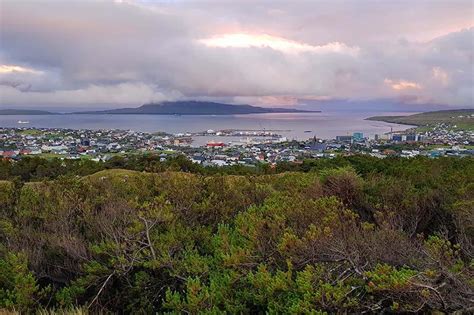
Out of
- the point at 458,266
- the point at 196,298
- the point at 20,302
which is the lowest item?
the point at 20,302

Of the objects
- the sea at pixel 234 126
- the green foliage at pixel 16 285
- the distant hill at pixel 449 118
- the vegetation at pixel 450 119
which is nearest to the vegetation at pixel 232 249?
the green foliage at pixel 16 285

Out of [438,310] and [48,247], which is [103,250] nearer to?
[48,247]

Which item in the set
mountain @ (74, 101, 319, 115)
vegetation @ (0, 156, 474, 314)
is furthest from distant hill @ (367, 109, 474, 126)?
mountain @ (74, 101, 319, 115)

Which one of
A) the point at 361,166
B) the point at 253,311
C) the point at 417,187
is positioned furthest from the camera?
the point at 361,166

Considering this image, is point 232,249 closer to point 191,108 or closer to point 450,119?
point 450,119

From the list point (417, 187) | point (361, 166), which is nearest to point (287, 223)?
point (417, 187)

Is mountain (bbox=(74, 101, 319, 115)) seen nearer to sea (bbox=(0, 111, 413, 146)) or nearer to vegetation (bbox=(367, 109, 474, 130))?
sea (bbox=(0, 111, 413, 146))

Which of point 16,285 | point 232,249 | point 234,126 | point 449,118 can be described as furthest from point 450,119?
point 16,285

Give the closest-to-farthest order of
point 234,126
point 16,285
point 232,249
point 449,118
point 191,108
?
point 232,249 → point 16,285 → point 449,118 → point 234,126 → point 191,108

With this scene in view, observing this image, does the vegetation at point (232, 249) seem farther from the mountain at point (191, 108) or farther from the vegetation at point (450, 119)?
the mountain at point (191, 108)
